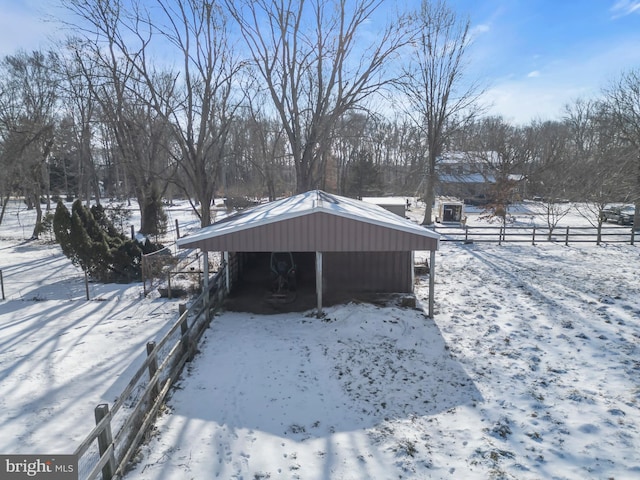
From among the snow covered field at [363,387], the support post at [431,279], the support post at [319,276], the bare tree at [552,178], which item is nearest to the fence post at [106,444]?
the snow covered field at [363,387]

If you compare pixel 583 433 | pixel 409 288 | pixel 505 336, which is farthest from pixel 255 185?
pixel 583 433

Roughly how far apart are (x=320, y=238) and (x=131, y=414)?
5.57 meters

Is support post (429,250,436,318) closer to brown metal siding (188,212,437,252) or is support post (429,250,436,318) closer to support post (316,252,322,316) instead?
brown metal siding (188,212,437,252)

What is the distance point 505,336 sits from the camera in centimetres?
873

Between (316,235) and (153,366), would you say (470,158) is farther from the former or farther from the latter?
(153,366)

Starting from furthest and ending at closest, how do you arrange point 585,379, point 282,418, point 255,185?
point 255,185 < point 585,379 < point 282,418

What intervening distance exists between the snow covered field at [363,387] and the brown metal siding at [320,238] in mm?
1773

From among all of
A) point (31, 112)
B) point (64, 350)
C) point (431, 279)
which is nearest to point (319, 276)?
point (431, 279)

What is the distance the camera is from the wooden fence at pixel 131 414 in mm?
4078

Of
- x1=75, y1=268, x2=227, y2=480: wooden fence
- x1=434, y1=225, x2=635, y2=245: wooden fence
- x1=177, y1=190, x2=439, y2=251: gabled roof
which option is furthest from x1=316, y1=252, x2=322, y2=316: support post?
x1=434, y1=225, x2=635, y2=245: wooden fence

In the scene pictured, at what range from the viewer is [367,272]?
38.6 feet

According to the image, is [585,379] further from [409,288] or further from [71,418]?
[71,418]

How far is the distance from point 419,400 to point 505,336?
3.63 metres

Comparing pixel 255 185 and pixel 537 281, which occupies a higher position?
pixel 255 185
